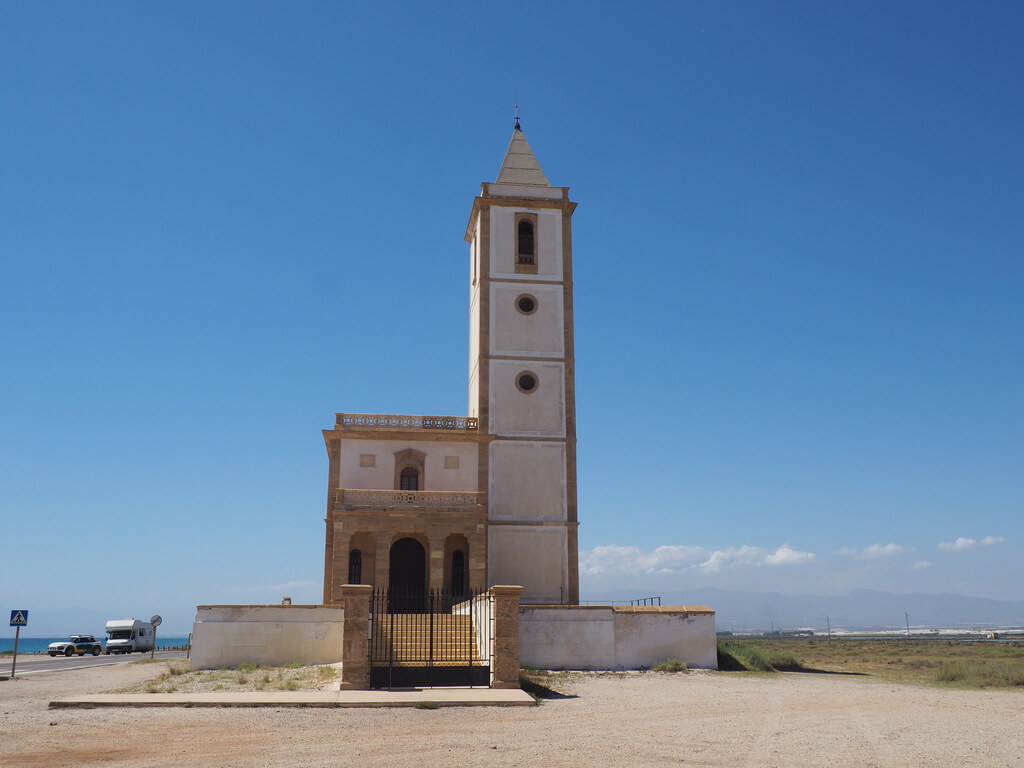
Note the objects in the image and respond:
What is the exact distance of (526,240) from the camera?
39.4m

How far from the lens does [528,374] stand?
123 feet

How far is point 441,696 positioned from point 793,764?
766cm

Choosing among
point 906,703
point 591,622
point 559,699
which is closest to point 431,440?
point 591,622

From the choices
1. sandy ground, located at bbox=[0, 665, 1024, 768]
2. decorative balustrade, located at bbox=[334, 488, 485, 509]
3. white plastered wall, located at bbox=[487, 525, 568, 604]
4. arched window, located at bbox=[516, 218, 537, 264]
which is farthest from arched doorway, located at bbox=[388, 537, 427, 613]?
sandy ground, located at bbox=[0, 665, 1024, 768]

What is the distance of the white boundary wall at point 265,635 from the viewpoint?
26484 mm

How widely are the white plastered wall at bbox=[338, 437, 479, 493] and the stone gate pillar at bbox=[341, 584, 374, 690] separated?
15.9m

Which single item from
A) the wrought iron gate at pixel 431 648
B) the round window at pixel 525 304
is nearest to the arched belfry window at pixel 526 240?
the round window at pixel 525 304

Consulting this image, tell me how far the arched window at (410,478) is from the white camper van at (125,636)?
23771mm

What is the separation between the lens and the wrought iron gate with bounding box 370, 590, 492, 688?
19.1 m

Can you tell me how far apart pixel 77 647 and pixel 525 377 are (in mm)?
29024

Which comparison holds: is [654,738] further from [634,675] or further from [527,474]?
[527,474]

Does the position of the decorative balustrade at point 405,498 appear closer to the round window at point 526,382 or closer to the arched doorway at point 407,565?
the arched doorway at point 407,565

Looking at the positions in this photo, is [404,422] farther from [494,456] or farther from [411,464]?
[494,456]

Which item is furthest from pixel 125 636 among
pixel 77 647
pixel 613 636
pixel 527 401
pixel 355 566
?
pixel 613 636
